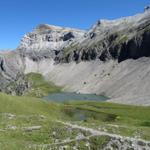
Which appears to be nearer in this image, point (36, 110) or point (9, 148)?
point (9, 148)

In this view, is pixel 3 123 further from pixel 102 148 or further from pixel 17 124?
pixel 102 148

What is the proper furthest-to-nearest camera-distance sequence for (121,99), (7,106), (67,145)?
(121,99) → (7,106) → (67,145)

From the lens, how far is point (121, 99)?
626 feet

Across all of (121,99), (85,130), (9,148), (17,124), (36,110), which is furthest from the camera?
(121,99)

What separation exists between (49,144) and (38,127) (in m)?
5.27

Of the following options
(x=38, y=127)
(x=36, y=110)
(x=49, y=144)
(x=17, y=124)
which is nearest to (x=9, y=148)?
(x=49, y=144)

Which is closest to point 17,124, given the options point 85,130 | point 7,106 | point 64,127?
point 64,127

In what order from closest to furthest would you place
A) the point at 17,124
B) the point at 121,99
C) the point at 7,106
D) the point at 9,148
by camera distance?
the point at 9,148, the point at 17,124, the point at 7,106, the point at 121,99

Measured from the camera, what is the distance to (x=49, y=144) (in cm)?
3422

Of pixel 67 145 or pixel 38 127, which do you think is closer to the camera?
pixel 67 145

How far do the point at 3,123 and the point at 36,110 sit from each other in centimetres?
4461

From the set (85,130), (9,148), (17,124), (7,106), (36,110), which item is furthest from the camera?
(36,110)

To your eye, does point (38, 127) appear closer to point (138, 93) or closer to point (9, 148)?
point (9, 148)

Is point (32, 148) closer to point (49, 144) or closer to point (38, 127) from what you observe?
point (49, 144)
